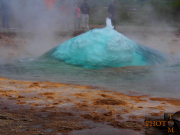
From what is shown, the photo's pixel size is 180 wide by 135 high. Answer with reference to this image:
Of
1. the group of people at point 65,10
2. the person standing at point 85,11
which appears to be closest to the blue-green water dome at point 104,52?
the group of people at point 65,10

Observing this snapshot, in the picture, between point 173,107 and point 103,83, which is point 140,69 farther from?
point 173,107

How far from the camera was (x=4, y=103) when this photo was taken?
2.48 meters

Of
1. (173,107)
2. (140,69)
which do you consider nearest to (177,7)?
(140,69)

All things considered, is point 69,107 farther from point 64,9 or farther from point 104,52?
point 64,9

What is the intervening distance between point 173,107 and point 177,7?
37.9 ft

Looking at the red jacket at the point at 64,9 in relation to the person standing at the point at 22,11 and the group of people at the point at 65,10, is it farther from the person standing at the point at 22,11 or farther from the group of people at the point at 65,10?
the person standing at the point at 22,11

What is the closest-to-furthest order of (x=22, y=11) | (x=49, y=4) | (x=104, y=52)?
(x=104, y=52)
(x=49, y=4)
(x=22, y=11)

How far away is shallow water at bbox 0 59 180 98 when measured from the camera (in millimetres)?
3446

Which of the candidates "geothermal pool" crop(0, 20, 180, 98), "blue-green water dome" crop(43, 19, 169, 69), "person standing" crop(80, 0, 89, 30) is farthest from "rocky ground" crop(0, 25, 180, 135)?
"person standing" crop(80, 0, 89, 30)

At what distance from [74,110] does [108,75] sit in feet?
6.23

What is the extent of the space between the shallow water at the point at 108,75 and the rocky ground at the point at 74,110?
33 cm

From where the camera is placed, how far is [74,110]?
2.34 meters

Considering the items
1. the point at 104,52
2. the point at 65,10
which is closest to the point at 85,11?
the point at 65,10

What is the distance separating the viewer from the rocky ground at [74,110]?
6.26 feet
